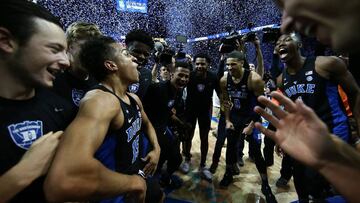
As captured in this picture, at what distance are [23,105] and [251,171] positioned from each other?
362 centimetres

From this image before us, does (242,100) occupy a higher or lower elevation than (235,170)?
higher

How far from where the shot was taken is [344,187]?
2.51ft

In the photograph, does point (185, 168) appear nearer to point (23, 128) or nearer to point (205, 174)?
point (205, 174)

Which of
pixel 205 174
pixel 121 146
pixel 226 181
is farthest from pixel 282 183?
pixel 121 146

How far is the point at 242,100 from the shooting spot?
364cm

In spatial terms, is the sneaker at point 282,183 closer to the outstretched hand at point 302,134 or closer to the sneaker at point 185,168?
the sneaker at point 185,168

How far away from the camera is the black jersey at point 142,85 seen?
2.86 meters

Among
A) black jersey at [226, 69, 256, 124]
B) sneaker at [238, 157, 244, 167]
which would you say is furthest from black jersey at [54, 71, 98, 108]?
sneaker at [238, 157, 244, 167]

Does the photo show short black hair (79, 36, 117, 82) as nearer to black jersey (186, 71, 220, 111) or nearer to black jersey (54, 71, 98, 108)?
black jersey (54, 71, 98, 108)

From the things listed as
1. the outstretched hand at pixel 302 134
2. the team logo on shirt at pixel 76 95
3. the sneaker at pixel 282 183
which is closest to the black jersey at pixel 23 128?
the team logo on shirt at pixel 76 95

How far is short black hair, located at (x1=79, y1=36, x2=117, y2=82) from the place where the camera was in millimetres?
1678

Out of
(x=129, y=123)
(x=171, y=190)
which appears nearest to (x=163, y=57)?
(x=171, y=190)

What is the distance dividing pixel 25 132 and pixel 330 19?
3.67 feet

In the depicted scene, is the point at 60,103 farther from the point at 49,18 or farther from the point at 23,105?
the point at 49,18
